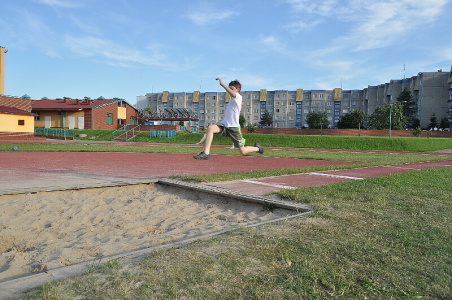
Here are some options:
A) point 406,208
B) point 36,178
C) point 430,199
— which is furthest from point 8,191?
point 430,199

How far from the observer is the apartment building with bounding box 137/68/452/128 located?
261ft

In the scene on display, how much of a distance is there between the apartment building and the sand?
85.6 metres

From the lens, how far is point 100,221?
17.7 feet

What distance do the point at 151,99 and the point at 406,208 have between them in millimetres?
120789

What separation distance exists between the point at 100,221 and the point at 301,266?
3538 millimetres

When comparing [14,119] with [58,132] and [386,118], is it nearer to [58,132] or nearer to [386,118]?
[58,132]

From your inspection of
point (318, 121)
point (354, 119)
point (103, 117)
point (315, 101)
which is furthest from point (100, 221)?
point (315, 101)

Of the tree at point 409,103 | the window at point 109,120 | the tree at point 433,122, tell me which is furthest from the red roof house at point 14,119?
the tree at point 409,103

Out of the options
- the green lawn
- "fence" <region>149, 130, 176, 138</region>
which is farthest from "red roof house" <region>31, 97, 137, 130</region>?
the green lawn

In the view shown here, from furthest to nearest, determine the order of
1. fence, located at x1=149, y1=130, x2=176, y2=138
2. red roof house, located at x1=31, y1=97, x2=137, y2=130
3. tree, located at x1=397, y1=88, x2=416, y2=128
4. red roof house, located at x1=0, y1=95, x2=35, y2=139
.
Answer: tree, located at x1=397, y1=88, x2=416, y2=128
red roof house, located at x1=31, y1=97, x2=137, y2=130
fence, located at x1=149, y1=130, x2=176, y2=138
red roof house, located at x1=0, y1=95, x2=35, y2=139

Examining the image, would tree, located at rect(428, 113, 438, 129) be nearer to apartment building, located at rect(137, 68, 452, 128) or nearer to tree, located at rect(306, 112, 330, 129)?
apartment building, located at rect(137, 68, 452, 128)

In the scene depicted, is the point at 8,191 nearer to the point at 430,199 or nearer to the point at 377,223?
the point at 377,223

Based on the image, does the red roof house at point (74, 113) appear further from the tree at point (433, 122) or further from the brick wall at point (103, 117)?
the tree at point (433, 122)

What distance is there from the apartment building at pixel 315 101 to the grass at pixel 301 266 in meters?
86.3
